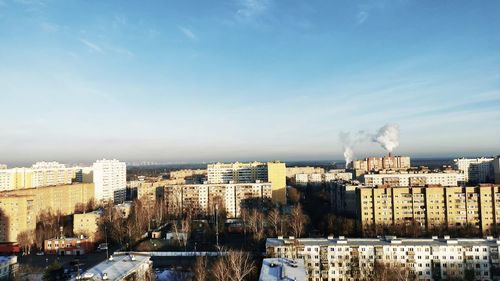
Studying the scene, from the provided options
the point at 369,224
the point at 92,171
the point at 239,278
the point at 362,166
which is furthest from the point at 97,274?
the point at 362,166

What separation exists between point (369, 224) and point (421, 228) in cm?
298

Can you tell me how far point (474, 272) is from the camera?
1467cm

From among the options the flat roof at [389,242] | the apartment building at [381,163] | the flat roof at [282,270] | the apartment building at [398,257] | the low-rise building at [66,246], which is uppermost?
the apartment building at [381,163]

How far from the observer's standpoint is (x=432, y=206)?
2484cm

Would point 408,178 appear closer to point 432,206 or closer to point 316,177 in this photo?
point 432,206

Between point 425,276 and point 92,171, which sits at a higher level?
point 92,171

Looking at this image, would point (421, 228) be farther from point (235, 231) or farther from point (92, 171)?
point (92, 171)

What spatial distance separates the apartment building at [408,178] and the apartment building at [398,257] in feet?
70.9

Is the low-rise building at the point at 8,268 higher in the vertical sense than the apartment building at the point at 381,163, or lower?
lower

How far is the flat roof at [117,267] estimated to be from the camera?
12.7 meters

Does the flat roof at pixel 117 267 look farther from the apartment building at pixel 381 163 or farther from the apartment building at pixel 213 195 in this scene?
the apartment building at pixel 381 163

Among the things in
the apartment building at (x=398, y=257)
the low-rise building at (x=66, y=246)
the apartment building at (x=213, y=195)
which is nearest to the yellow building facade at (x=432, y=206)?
the apartment building at (x=398, y=257)

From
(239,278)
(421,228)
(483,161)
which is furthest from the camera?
(483,161)

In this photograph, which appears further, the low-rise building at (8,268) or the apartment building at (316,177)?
the apartment building at (316,177)
